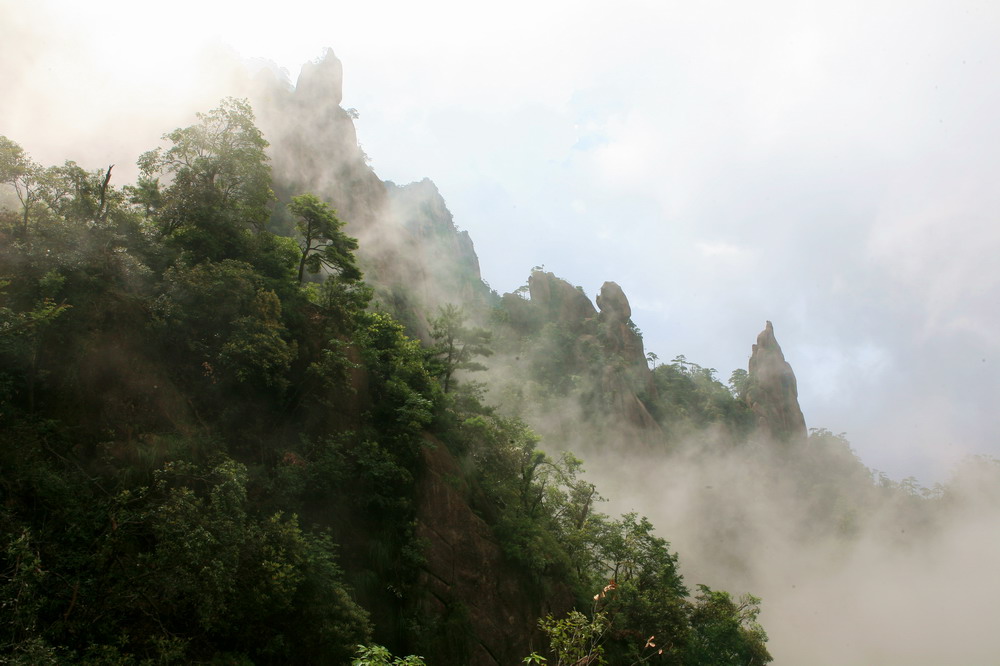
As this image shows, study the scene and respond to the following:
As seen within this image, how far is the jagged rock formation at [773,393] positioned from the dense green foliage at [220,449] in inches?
1890

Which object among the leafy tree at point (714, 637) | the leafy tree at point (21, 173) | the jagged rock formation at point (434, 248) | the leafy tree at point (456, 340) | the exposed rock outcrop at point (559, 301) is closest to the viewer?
the leafy tree at point (21, 173)

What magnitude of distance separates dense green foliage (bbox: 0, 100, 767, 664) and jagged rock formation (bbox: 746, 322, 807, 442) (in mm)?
47998

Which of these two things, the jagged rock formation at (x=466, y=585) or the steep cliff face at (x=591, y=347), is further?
the steep cliff face at (x=591, y=347)

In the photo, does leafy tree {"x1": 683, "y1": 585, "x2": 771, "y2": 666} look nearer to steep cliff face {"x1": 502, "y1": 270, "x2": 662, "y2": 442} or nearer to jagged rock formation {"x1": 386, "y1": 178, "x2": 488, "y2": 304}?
steep cliff face {"x1": 502, "y1": 270, "x2": 662, "y2": 442}

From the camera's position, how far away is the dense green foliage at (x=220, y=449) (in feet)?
31.2

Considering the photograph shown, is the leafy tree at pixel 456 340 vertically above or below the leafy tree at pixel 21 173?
above

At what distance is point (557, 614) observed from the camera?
2136cm

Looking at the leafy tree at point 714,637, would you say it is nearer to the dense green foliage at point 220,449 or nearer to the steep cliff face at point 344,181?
the dense green foliage at point 220,449

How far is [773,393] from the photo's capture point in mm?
68938

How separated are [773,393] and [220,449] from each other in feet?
227

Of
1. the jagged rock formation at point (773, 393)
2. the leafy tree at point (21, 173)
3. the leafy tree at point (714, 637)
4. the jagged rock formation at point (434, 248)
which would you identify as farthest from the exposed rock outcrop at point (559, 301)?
the leafy tree at point (21, 173)

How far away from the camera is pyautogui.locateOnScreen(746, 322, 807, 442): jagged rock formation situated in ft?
220

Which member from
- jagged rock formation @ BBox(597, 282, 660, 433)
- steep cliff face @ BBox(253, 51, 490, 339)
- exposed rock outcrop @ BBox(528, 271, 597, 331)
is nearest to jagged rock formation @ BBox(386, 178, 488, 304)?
steep cliff face @ BBox(253, 51, 490, 339)

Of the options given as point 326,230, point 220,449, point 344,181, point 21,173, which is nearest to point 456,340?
point 326,230
